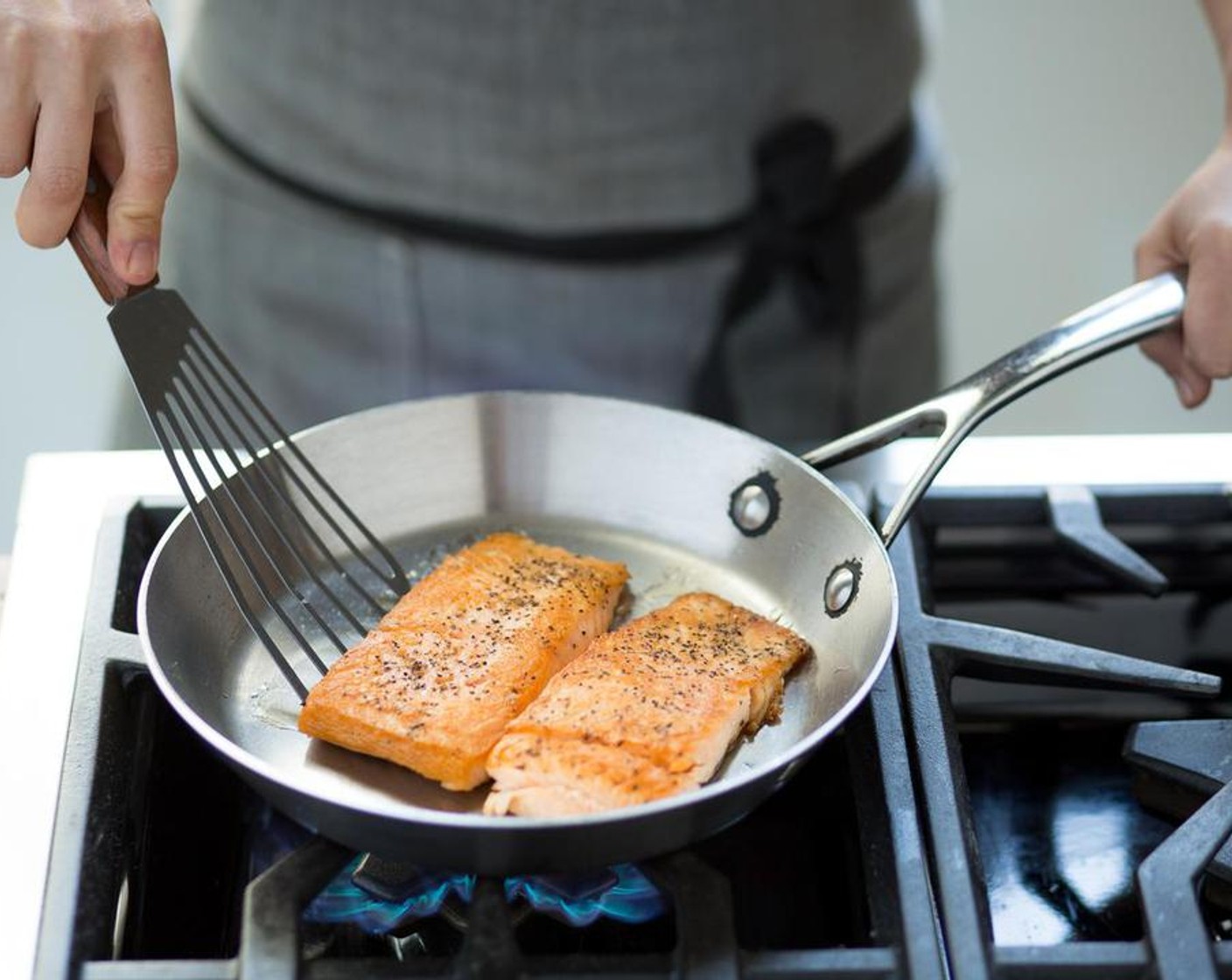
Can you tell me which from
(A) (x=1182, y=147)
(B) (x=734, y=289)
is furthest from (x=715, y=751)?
(A) (x=1182, y=147)

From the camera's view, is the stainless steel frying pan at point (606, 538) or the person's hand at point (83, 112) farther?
the person's hand at point (83, 112)

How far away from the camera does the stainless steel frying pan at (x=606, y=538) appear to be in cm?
79

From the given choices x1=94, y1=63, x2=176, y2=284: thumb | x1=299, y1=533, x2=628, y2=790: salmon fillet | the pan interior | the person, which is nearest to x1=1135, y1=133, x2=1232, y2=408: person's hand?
the person

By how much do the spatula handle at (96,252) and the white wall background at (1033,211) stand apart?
5.50 ft

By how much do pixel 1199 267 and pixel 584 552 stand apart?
496 mm

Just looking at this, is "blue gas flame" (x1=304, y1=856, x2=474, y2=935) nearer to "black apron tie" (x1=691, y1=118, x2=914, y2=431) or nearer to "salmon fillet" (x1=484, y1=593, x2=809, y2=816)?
"salmon fillet" (x1=484, y1=593, x2=809, y2=816)

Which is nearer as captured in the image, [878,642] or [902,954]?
[902,954]

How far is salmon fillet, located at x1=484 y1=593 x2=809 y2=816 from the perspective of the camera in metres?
0.85

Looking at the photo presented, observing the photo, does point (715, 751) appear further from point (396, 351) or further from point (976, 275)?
point (976, 275)

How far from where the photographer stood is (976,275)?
10.1 ft

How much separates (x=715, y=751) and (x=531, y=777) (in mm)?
113

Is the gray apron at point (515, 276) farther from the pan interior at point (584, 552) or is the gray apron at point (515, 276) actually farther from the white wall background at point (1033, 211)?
the white wall background at point (1033, 211)

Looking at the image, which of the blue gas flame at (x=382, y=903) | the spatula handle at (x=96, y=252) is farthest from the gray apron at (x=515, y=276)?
the blue gas flame at (x=382, y=903)

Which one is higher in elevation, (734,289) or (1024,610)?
(734,289)
